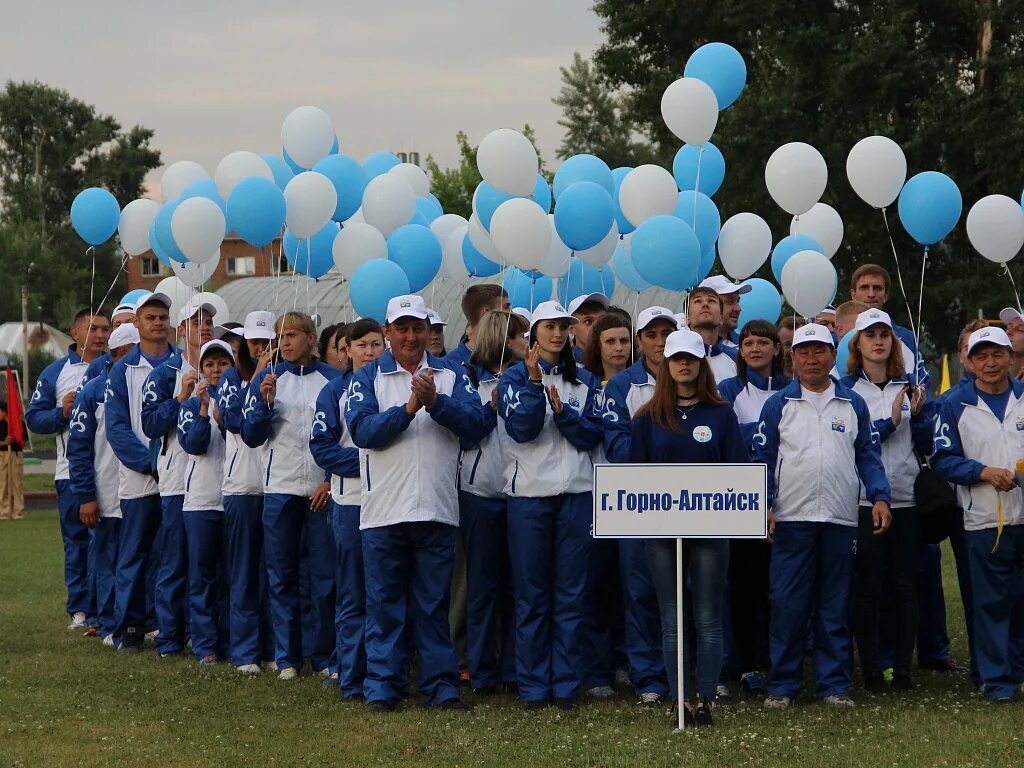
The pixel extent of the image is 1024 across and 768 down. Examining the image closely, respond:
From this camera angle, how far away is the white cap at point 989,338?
347 inches

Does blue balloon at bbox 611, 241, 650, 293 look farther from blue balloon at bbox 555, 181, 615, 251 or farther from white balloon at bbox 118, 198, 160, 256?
white balloon at bbox 118, 198, 160, 256

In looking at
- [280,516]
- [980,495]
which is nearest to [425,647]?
[280,516]

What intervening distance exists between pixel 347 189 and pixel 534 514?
4.11m

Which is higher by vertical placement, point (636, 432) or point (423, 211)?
point (423, 211)

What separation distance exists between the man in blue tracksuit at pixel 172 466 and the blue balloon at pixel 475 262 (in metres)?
2.24

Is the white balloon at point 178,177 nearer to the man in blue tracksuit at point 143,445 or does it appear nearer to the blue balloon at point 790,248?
the man in blue tracksuit at point 143,445

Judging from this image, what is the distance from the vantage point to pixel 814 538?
8.77m

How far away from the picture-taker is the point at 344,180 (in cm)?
1202

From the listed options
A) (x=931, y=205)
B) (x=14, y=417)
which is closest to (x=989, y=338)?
(x=931, y=205)

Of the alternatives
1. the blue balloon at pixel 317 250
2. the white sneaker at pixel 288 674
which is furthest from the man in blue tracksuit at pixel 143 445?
the white sneaker at pixel 288 674

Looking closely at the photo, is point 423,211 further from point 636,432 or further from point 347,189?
point 636,432

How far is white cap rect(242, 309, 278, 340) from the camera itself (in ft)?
33.9

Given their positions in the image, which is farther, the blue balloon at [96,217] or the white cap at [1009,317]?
the blue balloon at [96,217]

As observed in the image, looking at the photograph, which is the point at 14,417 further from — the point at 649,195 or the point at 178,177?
the point at 649,195
